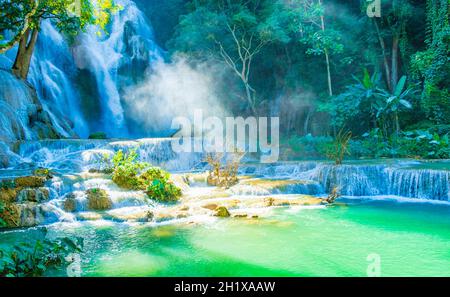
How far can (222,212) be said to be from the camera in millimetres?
7164

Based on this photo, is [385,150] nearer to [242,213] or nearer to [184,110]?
[242,213]

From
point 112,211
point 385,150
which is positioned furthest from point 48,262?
point 385,150

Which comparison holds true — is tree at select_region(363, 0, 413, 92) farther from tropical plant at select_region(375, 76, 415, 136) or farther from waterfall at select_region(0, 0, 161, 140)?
waterfall at select_region(0, 0, 161, 140)

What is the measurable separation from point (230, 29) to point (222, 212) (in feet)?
41.3

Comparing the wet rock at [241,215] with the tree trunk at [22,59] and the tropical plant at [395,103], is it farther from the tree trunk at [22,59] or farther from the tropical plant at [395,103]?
the tree trunk at [22,59]

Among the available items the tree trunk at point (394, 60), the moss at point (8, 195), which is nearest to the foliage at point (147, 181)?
the moss at point (8, 195)

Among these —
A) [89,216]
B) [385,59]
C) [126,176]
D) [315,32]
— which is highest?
[315,32]

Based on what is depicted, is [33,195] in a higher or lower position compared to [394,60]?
lower

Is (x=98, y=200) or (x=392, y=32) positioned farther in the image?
(x=392, y=32)

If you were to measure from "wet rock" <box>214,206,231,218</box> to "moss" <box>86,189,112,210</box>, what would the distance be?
7.95 feet

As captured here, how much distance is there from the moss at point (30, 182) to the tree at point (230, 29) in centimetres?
1184

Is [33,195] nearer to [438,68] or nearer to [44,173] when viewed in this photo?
[44,173]

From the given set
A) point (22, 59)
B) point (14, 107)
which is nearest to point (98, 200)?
point (14, 107)

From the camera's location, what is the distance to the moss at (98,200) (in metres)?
7.70
